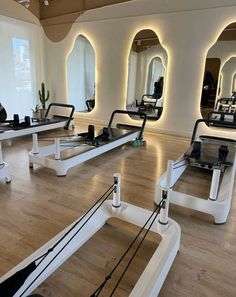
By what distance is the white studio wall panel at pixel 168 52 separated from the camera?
428cm

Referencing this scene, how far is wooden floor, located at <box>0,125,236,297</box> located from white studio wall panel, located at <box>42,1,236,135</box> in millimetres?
2159

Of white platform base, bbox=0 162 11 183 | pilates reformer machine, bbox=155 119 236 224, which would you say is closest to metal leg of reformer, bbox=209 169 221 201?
pilates reformer machine, bbox=155 119 236 224

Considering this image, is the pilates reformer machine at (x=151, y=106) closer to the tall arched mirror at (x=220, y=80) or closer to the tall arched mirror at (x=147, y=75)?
the tall arched mirror at (x=147, y=75)

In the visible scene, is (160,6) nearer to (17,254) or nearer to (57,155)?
(57,155)

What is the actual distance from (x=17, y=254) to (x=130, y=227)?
827mm

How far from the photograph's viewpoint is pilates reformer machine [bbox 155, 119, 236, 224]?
1934 mm

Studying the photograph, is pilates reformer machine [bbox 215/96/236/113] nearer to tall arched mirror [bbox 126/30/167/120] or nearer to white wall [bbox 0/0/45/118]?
tall arched mirror [bbox 126/30/167/120]

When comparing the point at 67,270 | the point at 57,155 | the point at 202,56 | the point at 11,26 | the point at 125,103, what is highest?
the point at 11,26

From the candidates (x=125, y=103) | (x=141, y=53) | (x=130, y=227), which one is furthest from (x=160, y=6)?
(x=130, y=227)

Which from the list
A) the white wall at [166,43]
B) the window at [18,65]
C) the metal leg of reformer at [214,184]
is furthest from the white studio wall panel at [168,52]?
the metal leg of reformer at [214,184]

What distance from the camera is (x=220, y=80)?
15.4 feet

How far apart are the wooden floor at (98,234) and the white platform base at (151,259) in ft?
0.22

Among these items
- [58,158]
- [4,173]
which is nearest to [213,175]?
[58,158]

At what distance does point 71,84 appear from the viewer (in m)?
6.28
